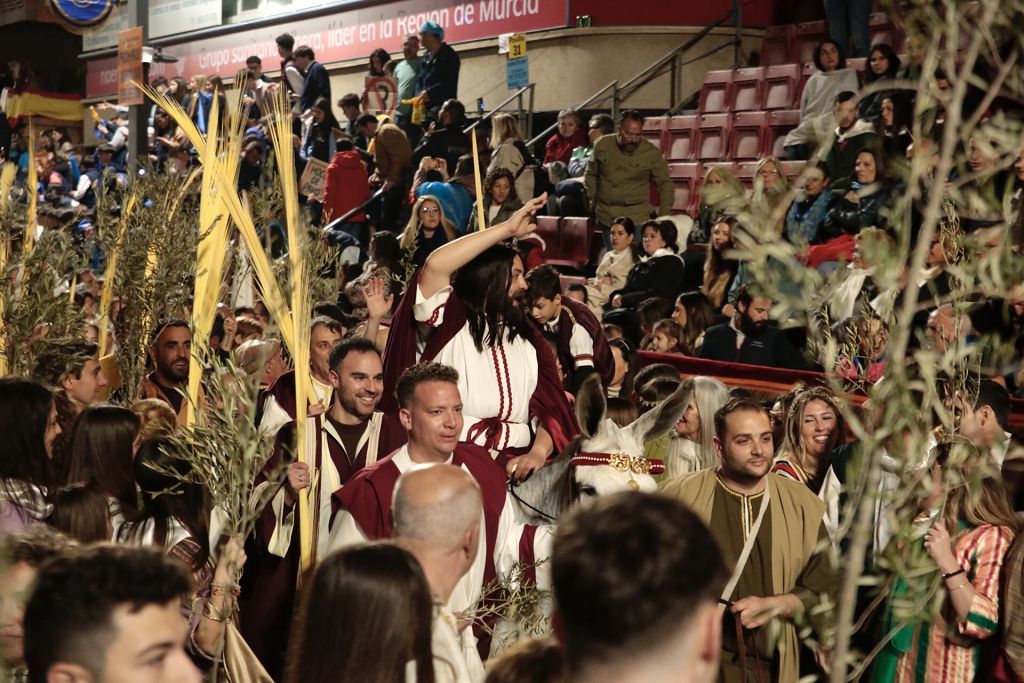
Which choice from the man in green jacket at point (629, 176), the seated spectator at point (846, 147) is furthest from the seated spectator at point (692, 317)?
the man in green jacket at point (629, 176)

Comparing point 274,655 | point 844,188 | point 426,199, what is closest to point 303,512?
point 274,655

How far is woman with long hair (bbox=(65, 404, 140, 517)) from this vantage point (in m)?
4.95

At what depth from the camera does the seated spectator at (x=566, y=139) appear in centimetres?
1477

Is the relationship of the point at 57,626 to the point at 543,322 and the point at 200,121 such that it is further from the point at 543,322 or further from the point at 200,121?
the point at 200,121

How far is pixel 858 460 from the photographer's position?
7.67 ft

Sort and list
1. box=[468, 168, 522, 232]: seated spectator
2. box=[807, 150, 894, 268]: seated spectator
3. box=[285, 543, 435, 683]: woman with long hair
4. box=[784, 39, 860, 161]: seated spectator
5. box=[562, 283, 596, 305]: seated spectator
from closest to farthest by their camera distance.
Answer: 1. box=[285, 543, 435, 683]: woman with long hair
2. box=[807, 150, 894, 268]: seated spectator
3. box=[562, 283, 596, 305]: seated spectator
4. box=[468, 168, 522, 232]: seated spectator
5. box=[784, 39, 860, 161]: seated spectator

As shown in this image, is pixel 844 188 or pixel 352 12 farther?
pixel 352 12

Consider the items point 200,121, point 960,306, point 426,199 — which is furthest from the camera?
point 200,121

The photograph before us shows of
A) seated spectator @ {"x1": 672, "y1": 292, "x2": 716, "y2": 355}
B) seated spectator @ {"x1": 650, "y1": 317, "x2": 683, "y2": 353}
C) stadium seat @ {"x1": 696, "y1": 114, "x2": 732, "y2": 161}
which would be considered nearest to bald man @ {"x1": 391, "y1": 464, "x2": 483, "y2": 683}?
seated spectator @ {"x1": 650, "y1": 317, "x2": 683, "y2": 353}

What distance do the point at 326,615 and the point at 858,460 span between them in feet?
3.73

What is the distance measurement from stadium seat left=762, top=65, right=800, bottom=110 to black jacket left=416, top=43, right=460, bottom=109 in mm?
4057

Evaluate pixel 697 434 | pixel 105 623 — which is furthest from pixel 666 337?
pixel 105 623

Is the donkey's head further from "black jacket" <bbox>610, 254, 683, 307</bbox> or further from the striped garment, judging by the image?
"black jacket" <bbox>610, 254, 683, 307</bbox>

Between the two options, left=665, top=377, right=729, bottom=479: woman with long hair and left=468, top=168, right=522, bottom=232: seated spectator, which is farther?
left=468, top=168, right=522, bottom=232: seated spectator
